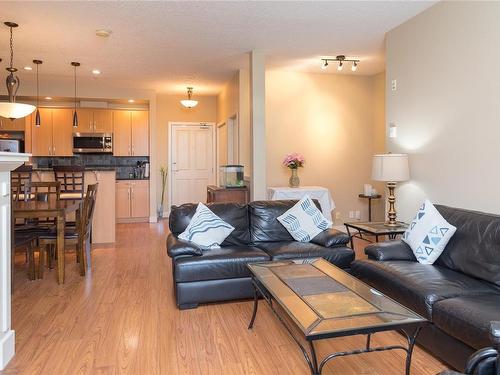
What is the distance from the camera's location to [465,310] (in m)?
1.95

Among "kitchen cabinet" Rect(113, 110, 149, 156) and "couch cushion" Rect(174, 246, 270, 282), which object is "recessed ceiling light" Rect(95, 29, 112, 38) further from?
"kitchen cabinet" Rect(113, 110, 149, 156)

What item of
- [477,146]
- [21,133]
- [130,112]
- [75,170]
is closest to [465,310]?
[477,146]

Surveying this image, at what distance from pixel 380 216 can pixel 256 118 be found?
301cm

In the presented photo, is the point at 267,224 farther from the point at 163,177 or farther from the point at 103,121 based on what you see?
the point at 103,121

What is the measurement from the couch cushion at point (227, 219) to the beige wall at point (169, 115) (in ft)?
15.3

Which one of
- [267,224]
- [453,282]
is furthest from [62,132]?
[453,282]

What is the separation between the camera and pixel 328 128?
632 centimetres

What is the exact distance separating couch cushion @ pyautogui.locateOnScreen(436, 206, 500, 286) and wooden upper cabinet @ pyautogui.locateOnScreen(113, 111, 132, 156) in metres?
6.54

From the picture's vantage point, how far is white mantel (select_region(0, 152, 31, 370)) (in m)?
2.13

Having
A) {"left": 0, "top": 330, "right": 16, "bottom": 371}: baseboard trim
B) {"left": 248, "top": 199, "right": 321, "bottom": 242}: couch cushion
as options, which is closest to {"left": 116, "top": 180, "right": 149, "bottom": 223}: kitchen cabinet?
{"left": 248, "top": 199, "right": 321, "bottom": 242}: couch cushion

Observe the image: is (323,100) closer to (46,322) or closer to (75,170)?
(75,170)

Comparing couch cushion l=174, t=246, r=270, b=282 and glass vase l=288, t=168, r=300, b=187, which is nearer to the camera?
couch cushion l=174, t=246, r=270, b=282

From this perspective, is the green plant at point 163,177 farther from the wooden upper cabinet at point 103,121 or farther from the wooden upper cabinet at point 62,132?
the wooden upper cabinet at point 62,132

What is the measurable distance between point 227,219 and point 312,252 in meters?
0.91
